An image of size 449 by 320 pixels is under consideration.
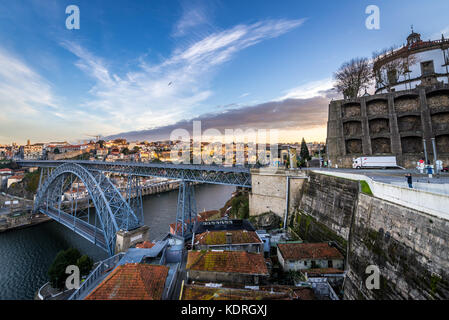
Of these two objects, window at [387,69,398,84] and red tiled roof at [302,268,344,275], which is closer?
red tiled roof at [302,268,344,275]

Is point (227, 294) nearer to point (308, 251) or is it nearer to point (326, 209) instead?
point (308, 251)

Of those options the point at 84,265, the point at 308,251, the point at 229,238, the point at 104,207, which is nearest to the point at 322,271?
the point at 308,251

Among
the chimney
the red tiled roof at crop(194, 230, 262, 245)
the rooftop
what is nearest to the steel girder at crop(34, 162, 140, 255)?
the red tiled roof at crop(194, 230, 262, 245)

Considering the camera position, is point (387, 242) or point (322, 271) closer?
point (387, 242)

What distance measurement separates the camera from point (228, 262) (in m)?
8.95

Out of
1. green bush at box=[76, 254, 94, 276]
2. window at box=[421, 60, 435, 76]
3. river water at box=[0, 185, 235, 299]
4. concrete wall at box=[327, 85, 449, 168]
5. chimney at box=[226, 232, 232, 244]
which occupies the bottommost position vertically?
river water at box=[0, 185, 235, 299]

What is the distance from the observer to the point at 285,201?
54.6 feet

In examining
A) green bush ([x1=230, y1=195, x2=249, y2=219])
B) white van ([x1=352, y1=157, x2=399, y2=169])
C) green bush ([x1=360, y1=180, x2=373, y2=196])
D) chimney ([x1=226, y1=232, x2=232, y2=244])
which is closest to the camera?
green bush ([x1=360, y1=180, x2=373, y2=196])

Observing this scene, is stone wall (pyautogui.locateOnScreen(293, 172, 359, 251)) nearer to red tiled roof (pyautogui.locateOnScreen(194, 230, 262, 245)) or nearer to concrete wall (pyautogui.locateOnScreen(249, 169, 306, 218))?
concrete wall (pyautogui.locateOnScreen(249, 169, 306, 218))

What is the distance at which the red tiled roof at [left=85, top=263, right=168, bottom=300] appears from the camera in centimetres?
621

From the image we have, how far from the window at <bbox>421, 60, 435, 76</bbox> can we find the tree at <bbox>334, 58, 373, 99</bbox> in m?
4.76

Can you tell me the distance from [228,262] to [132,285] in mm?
4092

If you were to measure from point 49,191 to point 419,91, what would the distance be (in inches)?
2024
